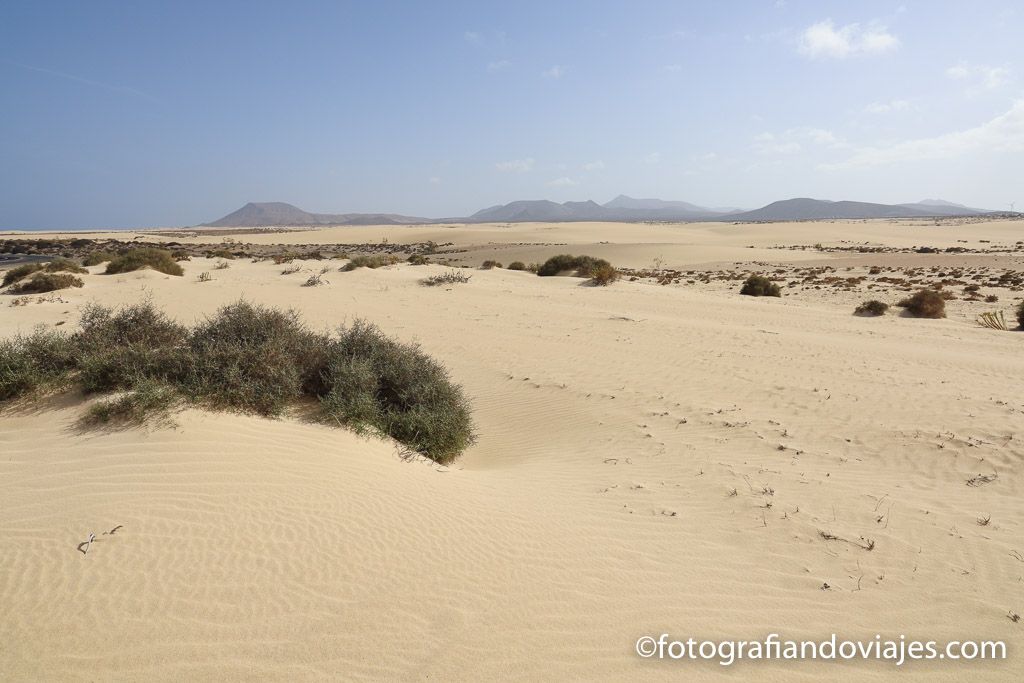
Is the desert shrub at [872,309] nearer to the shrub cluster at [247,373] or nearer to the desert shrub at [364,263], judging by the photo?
the shrub cluster at [247,373]

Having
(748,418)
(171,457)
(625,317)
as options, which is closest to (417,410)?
(171,457)

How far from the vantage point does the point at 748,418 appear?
7.31m

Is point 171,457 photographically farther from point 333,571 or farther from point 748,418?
point 748,418

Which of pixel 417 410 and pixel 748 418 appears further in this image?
pixel 748 418

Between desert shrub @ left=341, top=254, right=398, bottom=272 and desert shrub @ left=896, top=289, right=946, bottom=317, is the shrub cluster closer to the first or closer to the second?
desert shrub @ left=896, top=289, right=946, bottom=317

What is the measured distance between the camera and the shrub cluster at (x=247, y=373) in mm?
5070

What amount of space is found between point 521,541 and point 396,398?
9.44 feet

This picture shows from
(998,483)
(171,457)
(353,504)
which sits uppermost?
(171,457)

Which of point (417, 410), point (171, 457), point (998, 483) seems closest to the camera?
point (171, 457)

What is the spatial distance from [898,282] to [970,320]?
30.6 ft

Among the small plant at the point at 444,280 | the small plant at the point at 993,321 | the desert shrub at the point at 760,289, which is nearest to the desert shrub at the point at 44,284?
the small plant at the point at 444,280

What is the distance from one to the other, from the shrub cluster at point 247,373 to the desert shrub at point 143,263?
652 inches

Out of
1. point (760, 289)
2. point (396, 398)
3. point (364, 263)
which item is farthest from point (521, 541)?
point (364, 263)

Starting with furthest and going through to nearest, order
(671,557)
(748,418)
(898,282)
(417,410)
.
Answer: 1. (898,282)
2. (748,418)
3. (417,410)
4. (671,557)
